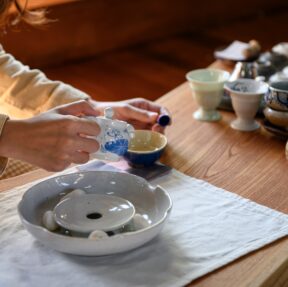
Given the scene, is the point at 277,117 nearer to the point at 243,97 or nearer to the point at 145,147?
the point at 243,97

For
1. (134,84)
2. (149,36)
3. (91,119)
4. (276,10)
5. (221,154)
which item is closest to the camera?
(91,119)

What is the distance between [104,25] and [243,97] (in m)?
1.67

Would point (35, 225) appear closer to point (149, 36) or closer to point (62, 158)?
point (62, 158)

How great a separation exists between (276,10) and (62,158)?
9.90ft

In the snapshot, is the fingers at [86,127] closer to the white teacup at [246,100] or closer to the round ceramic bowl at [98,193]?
the round ceramic bowl at [98,193]

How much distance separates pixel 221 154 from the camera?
1.13 m

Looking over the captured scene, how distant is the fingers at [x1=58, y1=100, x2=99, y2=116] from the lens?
98 cm

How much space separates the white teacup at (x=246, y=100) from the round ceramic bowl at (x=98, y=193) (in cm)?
40

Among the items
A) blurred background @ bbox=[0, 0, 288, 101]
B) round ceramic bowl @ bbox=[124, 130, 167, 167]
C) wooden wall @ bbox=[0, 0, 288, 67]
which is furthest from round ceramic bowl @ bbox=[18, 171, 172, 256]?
wooden wall @ bbox=[0, 0, 288, 67]

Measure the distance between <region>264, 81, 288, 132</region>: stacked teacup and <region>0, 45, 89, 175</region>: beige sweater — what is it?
425 millimetres

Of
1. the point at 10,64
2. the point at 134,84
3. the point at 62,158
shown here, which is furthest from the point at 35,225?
the point at 134,84

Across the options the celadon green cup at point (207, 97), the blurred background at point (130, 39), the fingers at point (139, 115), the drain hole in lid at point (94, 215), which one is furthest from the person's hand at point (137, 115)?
the blurred background at point (130, 39)

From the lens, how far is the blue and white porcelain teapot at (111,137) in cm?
93

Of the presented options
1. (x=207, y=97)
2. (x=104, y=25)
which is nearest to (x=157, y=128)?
(x=207, y=97)
